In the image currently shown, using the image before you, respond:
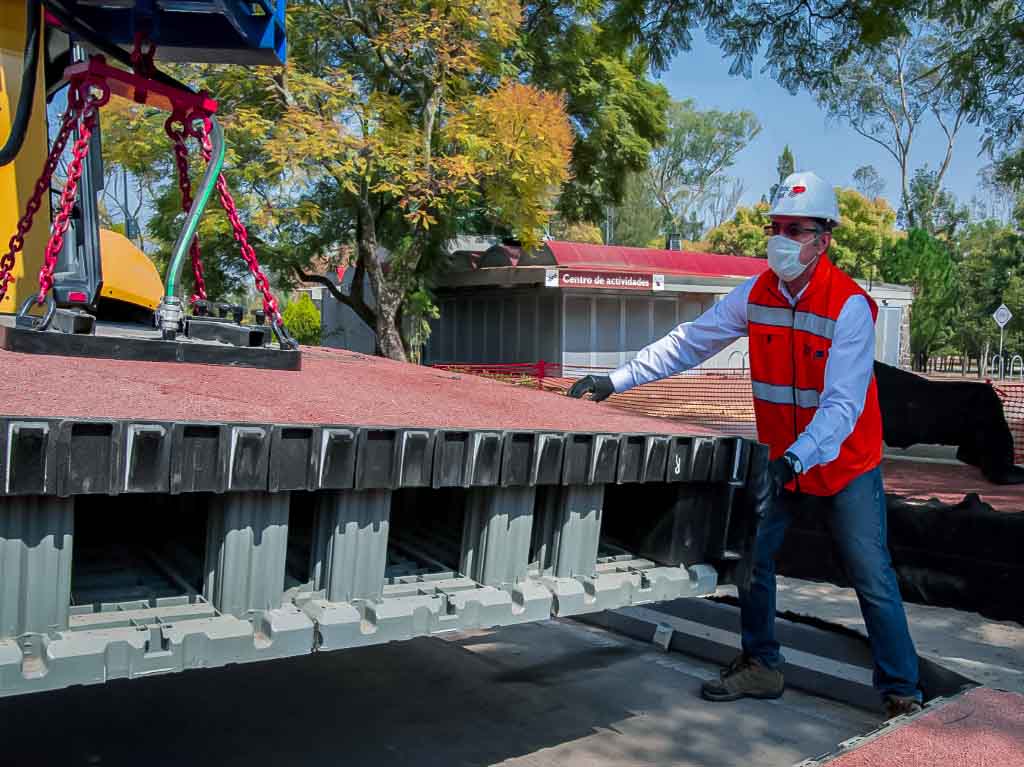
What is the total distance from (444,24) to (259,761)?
1695 centimetres

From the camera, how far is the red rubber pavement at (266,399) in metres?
2.39

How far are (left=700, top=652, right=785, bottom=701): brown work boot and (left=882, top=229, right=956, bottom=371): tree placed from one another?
153 feet

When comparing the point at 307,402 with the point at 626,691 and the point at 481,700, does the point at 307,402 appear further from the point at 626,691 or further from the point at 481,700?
the point at 626,691

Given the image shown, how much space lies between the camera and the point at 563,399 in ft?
14.4

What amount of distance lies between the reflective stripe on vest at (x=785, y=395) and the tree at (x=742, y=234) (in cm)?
5173

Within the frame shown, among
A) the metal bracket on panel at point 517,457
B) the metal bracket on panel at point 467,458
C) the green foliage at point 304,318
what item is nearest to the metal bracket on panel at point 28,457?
the metal bracket on panel at point 467,458

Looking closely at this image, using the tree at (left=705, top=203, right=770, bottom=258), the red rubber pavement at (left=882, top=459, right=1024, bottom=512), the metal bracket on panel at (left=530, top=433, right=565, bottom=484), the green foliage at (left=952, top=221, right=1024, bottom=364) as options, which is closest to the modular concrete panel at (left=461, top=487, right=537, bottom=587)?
the metal bracket on panel at (left=530, top=433, right=565, bottom=484)

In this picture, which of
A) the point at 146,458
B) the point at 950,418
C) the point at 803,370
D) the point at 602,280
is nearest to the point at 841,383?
the point at 803,370

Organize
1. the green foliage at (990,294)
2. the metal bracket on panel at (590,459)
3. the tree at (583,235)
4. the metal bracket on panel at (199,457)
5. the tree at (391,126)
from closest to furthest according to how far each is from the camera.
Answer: the metal bracket on panel at (199,457)
the metal bracket on panel at (590,459)
the tree at (391,126)
the green foliage at (990,294)
the tree at (583,235)

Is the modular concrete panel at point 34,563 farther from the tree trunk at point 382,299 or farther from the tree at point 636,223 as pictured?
the tree at point 636,223

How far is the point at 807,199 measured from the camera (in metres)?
3.89

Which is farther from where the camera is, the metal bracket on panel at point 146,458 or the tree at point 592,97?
the tree at point 592,97

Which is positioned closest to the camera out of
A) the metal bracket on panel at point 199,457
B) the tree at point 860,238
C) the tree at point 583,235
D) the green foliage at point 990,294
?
the metal bracket on panel at point 199,457

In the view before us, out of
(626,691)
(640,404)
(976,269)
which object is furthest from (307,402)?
(976,269)
